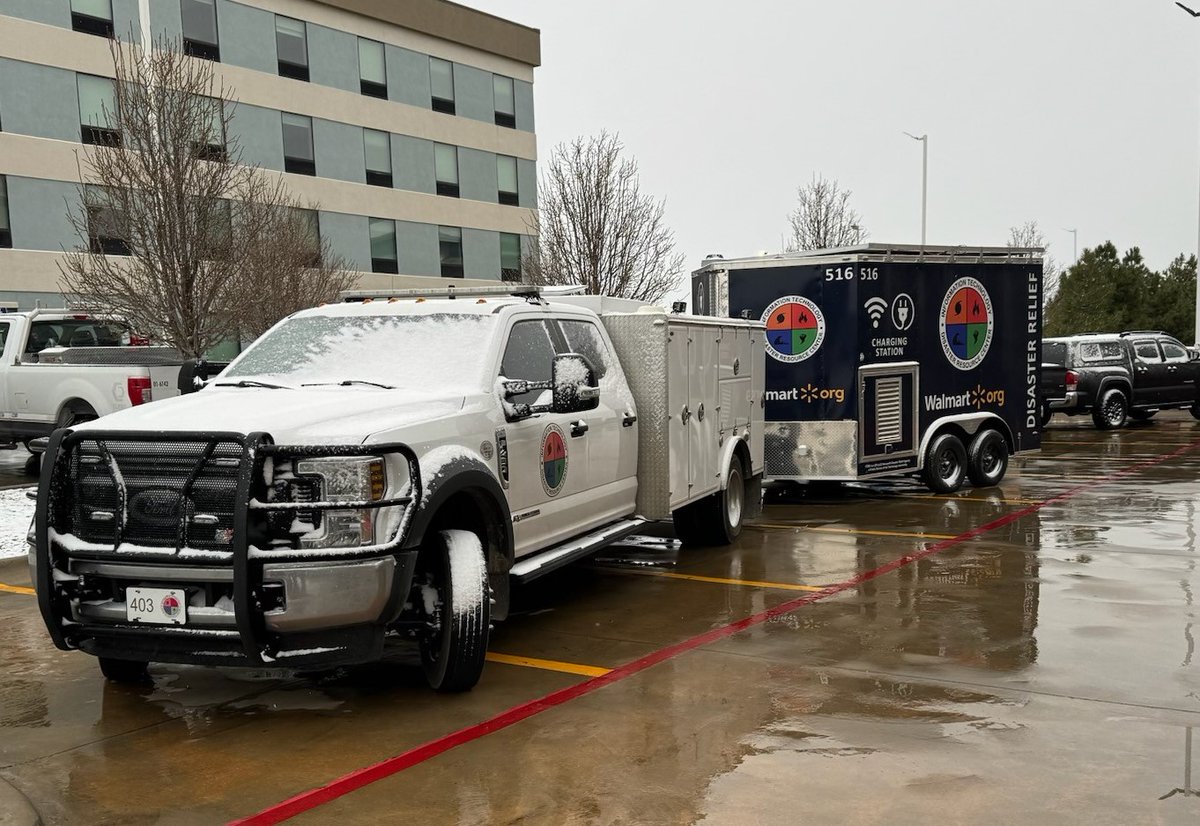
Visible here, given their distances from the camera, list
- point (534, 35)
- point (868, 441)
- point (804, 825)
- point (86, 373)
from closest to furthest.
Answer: point (804, 825) → point (868, 441) → point (86, 373) → point (534, 35)

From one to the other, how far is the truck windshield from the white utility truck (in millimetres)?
14

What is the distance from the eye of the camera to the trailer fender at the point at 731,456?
987cm

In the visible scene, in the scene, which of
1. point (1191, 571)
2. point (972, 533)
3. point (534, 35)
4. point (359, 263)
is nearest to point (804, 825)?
point (1191, 571)

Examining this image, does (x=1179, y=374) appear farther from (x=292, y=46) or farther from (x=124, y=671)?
(x=292, y=46)

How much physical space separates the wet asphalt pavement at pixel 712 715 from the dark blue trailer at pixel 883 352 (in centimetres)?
339

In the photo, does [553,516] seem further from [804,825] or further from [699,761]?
[804,825]

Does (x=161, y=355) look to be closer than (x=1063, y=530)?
No

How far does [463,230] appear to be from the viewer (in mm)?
39750

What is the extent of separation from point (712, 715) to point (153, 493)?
2.85 metres

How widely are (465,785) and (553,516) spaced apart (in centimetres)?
260

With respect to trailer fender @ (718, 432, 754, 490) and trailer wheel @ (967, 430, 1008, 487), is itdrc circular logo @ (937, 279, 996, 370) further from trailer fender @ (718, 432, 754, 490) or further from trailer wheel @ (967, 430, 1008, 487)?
trailer fender @ (718, 432, 754, 490)

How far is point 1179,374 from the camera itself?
23.7m

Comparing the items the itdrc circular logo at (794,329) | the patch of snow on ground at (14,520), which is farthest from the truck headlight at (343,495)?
the itdrc circular logo at (794,329)

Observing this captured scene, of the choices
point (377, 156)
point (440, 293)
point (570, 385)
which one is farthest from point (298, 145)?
point (570, 385)
